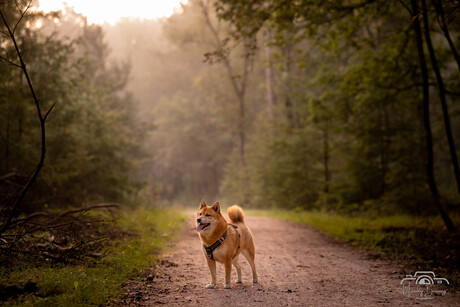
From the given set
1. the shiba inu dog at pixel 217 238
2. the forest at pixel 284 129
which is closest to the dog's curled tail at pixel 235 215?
the shiba inu dog at pixel 217 238

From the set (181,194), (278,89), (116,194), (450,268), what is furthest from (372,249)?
(181,194)

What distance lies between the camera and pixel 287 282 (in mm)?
5441

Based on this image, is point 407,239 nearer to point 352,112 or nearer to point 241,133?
point 352,112

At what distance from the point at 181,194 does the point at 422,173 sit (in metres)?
39.2

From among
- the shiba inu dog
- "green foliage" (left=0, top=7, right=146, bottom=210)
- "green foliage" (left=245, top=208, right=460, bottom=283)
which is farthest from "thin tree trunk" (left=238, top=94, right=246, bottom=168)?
the shiba inu dog

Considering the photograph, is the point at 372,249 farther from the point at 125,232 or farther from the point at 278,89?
the point at 278,89

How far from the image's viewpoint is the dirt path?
4496mm

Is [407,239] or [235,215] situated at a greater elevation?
[235,215]

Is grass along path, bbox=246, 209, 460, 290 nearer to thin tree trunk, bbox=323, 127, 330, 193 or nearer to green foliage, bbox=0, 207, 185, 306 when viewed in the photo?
thin tree trunk, bbox=323, 127, 330, 193

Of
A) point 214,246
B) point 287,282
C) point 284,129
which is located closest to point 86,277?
point 214,246

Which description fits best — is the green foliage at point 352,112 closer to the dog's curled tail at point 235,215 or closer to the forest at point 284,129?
the forest at point 284,129

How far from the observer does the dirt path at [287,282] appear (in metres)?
4.50

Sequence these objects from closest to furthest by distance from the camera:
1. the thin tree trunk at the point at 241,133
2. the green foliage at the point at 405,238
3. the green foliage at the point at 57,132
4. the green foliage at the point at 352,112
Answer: the green foliage at the point at 405,238 < the green foliage at the point at 57,132 < the green foliage at the point at 352,112 < the thin tree trunk at the point at 241,133

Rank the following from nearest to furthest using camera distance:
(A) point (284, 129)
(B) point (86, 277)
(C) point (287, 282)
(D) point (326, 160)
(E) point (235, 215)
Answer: (B) point (86, 277)
(C) point (287, 282)
(E) point (235, 215)
(D) point (326, 160)
(A) point (284, 129)
